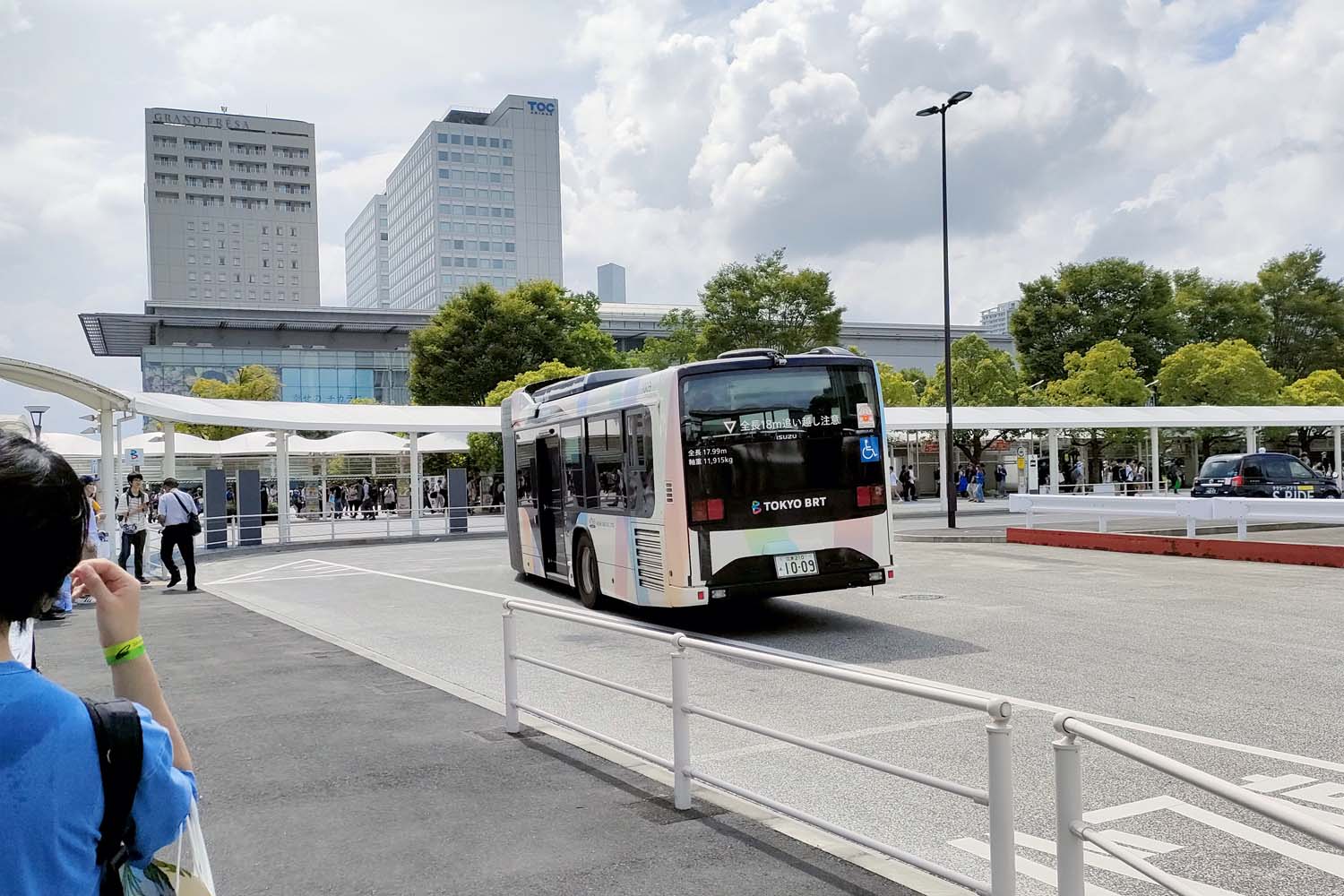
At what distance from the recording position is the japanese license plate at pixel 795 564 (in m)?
12.1

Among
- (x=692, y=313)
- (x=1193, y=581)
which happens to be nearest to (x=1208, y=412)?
(x=692, y=313)

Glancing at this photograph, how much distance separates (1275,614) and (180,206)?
18232 cm

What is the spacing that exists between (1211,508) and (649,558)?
1303cm

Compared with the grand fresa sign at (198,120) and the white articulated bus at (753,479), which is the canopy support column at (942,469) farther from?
the grand fresa sign at (198,120)

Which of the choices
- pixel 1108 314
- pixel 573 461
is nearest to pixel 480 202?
pixel 1108 314

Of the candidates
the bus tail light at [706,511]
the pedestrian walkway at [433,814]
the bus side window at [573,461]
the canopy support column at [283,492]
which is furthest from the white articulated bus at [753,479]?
the canopy support column at [283,492]

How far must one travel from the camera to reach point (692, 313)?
67125mm

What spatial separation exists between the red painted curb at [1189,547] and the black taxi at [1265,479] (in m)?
8.34

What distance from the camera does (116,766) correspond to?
1.89 m

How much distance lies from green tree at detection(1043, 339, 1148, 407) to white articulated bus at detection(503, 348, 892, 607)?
162 ft

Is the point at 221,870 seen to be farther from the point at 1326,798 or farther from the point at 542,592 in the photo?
the point at 542,592

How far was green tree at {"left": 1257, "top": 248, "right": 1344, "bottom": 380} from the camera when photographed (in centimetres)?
8362

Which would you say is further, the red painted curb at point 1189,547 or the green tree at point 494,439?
the green tree at point 494,439

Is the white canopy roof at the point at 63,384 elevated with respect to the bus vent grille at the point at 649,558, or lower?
elevated
